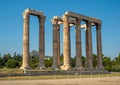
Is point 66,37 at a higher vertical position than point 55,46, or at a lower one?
higher

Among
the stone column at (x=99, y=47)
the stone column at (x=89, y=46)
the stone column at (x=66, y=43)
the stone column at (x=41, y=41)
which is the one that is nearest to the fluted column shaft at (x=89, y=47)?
the stone column at (x=89, y=46)

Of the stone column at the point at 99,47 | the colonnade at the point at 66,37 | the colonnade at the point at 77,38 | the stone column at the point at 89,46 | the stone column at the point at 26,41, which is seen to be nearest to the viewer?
the stone column at the point at 26,41

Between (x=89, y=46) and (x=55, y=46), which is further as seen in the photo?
(x=89, y=46)

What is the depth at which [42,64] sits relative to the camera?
79.6 m

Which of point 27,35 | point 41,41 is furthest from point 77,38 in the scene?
point 27,35

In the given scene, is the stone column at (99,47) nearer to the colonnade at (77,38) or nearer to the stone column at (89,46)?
the colonnade at (77,38)

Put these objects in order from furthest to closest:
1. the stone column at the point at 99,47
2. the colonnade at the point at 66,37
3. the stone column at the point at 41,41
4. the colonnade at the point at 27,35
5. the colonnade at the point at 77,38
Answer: the stone column at the point at 99,47 → the colonnade at the point at 77,38 → the stone column at the point at 41,41 → the colonnade at the point at 66,37 → the colonnade at the point at 27,35

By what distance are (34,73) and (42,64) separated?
45.6 ft

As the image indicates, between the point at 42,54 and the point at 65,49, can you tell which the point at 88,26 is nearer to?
the point at 65,49

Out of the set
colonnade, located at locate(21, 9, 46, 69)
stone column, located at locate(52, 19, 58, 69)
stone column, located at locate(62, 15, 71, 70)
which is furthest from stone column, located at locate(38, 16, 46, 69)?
stone column, located at locate(62, 15, 71, 70)

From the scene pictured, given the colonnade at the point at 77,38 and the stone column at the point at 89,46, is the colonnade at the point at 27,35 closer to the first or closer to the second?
the colonnade at the point at 77,38

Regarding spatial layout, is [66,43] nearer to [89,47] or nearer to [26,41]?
[89,47]

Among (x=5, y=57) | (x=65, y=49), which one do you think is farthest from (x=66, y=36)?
Result: (x=5, y=57)

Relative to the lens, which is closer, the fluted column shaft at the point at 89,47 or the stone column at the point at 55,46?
the stone column at the point at 55,46
